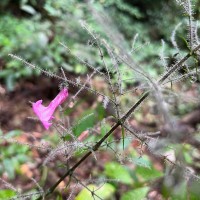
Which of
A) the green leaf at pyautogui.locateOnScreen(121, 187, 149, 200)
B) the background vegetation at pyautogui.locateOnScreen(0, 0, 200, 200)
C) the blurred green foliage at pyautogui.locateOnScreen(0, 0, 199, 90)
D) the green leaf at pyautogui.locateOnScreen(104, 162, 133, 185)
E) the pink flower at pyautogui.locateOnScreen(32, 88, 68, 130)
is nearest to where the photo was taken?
the pink flower at pyautogui.locateOnScreen(32, 88, 68, 130)

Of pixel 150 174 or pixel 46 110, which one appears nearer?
pixel 46 110

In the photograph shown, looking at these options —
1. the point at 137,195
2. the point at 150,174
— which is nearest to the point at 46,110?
the point at 137,195

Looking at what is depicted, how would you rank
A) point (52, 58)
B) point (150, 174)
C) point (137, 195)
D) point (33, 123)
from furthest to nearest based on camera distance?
point (52, 58) < point (33, 123) < point (150, 174) < point (137, 195)

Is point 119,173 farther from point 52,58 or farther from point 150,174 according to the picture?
point 52,58

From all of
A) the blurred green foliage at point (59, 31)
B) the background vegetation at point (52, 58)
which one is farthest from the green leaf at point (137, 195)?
the blurred green foliage at point (59, 31)

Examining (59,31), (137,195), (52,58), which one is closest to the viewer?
(137,195)

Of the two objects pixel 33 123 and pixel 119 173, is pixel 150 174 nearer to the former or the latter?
pixel 119 173

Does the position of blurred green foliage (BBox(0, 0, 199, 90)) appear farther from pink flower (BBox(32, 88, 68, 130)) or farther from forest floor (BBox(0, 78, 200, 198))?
pink flower (BBox(32, 88, 68, 130))

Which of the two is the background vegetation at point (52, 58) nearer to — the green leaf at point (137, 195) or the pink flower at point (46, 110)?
the green leaf at point (137, 195)

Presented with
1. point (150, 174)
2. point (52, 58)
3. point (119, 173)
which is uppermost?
point (150, 174)

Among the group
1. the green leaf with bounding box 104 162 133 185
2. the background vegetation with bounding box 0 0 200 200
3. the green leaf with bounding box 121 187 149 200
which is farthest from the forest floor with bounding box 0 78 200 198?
the green leaf with bounding box 121 187 149 200

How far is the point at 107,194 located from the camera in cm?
164

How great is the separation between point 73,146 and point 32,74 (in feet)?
7.83

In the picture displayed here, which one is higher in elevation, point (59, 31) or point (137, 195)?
point (137, 195)
